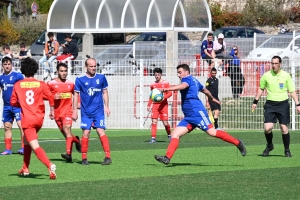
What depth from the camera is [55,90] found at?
15812mm

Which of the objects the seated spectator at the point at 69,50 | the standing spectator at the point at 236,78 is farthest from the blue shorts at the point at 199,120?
the seated spectator at the point at 69,50

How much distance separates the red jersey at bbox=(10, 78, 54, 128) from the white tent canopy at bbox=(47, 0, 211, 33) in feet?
60.7

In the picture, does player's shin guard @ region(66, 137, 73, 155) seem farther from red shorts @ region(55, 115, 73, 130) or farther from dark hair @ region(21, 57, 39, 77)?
dark hair @ region(21, 57, 39, 77)

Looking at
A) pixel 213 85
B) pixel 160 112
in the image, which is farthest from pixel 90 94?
pixel 213 85

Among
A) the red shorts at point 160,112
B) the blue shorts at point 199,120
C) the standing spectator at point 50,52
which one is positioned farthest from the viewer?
the standing spectator at point 50,52

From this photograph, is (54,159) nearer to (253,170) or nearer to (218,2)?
(253,170)

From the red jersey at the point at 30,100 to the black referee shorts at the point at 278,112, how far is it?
5215 millimetres

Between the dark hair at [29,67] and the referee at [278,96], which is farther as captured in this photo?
the referee at [278,96]

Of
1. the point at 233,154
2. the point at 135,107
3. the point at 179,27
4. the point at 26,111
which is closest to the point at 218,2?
the point at 179,27

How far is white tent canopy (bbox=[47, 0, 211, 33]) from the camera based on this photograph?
Answer: 3105 cm

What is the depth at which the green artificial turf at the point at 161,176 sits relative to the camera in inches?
432

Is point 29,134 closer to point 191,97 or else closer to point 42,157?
point 42,157

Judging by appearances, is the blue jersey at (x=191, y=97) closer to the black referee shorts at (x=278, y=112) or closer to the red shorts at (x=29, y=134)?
the black referee shorts at (x=278, y=112)

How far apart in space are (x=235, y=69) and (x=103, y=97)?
11.8 meters
